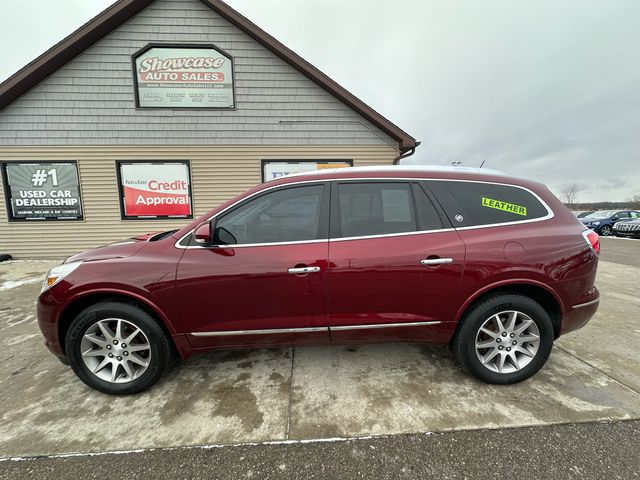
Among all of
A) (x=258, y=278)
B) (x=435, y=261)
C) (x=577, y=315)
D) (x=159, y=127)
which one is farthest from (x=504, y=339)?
(x=159, y=127)

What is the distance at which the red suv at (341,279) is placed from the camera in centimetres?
231

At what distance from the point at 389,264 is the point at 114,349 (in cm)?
234

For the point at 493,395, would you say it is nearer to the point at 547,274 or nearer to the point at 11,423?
the point at 547,274

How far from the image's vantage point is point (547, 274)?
7.81ft

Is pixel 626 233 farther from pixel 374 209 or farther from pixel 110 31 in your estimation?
pixel 110 31

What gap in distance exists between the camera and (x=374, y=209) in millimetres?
2449

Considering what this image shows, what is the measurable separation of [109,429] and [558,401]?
133 inches

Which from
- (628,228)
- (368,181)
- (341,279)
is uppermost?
(368,181)

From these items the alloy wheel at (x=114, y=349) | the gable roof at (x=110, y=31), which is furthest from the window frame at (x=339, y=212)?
the gable roof at (x=110, y=31)

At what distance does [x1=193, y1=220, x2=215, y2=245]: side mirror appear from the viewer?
228 centimetres

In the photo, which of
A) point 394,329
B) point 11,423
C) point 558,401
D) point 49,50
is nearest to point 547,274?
point 558,401

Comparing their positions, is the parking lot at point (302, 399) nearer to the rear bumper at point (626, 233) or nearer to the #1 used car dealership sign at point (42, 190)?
the #1 used car dealership sign at point (42, 190)

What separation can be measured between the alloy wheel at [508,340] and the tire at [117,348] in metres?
2.68

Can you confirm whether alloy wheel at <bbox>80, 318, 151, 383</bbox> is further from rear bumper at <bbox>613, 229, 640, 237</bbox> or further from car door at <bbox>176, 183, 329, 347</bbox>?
rear bumper at <bbox>613, 229, 640, 237</bbox>
